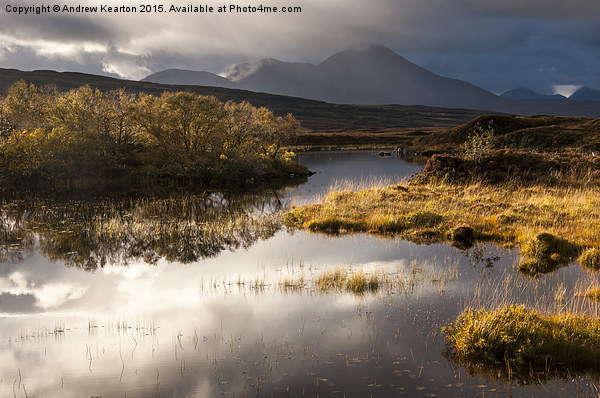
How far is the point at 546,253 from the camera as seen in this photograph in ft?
49.3

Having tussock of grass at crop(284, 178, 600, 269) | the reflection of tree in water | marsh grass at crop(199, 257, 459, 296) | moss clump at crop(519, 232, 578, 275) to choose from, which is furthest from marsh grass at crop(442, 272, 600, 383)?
the reflection of tree in water

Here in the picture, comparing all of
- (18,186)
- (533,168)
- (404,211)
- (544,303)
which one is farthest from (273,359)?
(18,186)

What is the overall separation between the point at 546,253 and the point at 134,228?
18.6 metres

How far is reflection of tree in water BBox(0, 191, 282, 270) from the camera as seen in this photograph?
59.2 ft

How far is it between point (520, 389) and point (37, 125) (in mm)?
50191

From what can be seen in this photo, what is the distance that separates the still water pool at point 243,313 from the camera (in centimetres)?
811

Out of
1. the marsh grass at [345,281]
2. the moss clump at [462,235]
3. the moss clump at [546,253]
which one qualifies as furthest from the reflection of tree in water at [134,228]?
the moss clump at [546,253]

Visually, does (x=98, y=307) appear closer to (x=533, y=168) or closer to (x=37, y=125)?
(x=533, y=168)

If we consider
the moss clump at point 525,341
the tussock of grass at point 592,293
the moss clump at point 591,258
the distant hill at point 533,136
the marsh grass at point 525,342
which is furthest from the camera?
the distant hill at point 533,136

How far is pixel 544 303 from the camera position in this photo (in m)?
10.9

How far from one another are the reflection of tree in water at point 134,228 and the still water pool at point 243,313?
0.16m

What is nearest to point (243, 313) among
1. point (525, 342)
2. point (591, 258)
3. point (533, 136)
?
point (525, 342)

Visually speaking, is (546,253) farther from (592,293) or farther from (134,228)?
(134,228)

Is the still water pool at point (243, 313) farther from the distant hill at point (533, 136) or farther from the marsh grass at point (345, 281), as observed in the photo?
the distant hill at point (533, 136)
